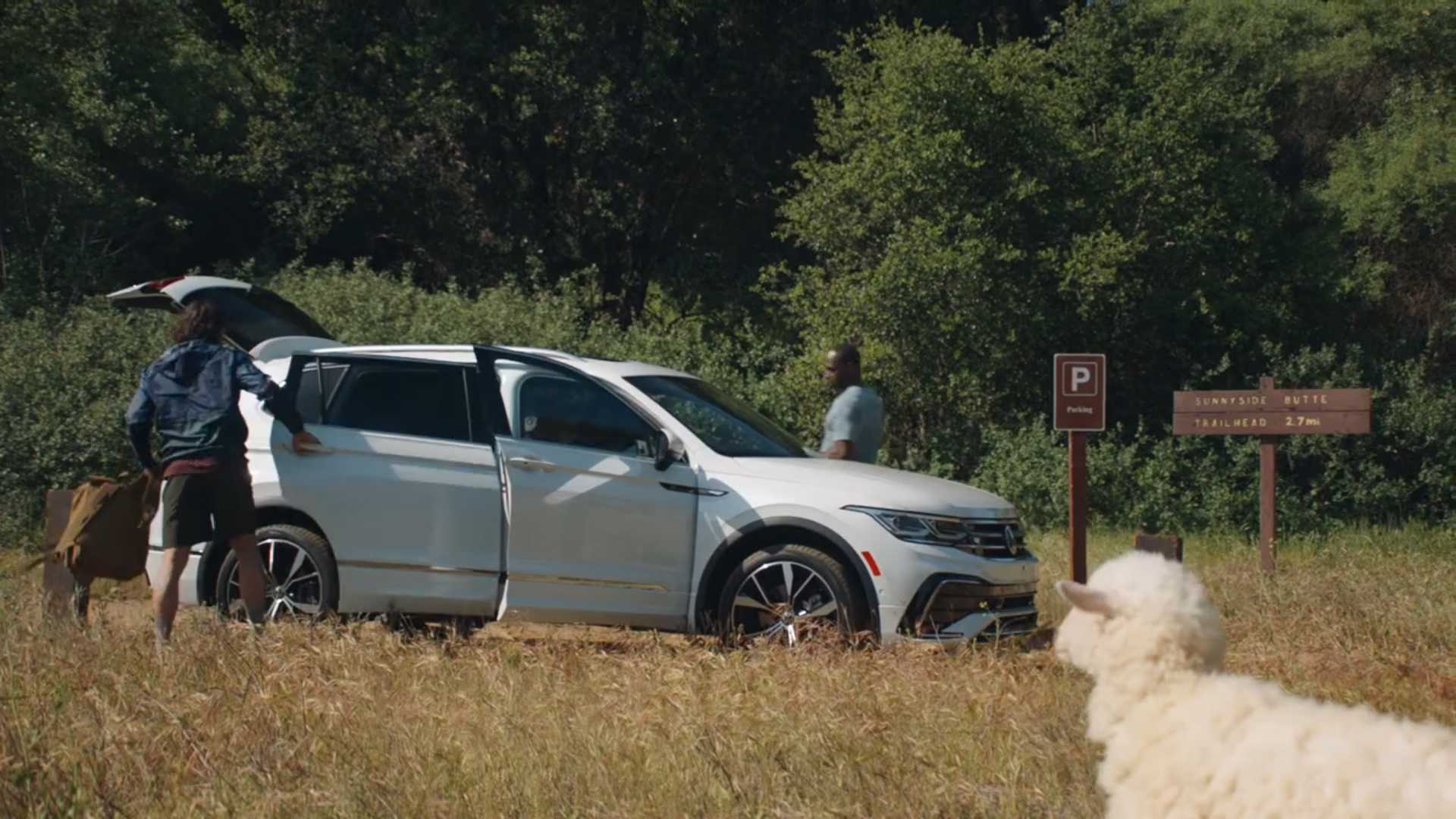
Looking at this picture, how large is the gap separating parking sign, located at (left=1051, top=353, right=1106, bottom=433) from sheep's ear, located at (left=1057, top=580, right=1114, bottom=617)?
733cm

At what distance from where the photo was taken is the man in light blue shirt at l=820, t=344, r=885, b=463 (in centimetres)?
1038

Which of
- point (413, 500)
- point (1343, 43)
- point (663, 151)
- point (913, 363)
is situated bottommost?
point (413, 500)

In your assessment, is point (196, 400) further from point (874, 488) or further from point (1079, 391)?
point (1079, 391)

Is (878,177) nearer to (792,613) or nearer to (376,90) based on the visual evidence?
(376,90)

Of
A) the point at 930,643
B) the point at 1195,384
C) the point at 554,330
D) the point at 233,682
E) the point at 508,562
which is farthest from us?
the point at 1195,384

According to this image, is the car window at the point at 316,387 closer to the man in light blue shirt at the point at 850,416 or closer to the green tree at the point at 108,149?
the man in light blue shirt at the point at 850,416

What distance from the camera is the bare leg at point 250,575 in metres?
8.84

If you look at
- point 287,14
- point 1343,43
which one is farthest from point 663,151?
point 1343,43

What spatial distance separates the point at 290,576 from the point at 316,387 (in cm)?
120

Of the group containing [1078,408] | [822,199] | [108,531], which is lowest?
[108,531]

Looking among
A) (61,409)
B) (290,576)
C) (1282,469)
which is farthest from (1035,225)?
(290,576)

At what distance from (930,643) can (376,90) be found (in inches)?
813

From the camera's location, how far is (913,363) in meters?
20.6

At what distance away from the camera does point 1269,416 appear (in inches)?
551
